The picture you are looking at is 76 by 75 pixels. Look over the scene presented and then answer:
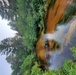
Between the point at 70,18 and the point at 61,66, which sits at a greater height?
the point at 70,18

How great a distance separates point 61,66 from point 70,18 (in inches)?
23.4

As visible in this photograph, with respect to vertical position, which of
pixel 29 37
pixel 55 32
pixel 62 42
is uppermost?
pixel 29 37

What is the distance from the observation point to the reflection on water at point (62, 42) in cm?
272

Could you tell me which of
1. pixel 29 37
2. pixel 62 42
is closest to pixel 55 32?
pixel 62 42

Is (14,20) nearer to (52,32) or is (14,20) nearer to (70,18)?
(52,32)

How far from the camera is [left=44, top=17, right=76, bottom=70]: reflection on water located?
8.94ft

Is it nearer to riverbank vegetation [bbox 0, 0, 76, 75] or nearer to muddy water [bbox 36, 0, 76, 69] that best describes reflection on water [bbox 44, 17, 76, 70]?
muddy water [bbox 36, 0, 76, 69]

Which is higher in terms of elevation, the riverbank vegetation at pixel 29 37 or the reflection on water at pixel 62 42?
the riverbank vegetation at pixel 29 37

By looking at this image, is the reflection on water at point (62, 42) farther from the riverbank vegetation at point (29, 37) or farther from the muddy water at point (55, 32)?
the riverbank vegetation at point (29, 37)

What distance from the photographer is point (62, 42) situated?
2.88m

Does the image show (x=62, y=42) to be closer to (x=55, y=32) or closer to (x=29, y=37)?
(x=55, y=32)

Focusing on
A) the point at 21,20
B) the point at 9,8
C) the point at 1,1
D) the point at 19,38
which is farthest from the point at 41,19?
the point at 1,1

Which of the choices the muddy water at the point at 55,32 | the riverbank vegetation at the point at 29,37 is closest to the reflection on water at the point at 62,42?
the muddy water at the point at 55,32

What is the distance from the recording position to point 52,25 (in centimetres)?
321
